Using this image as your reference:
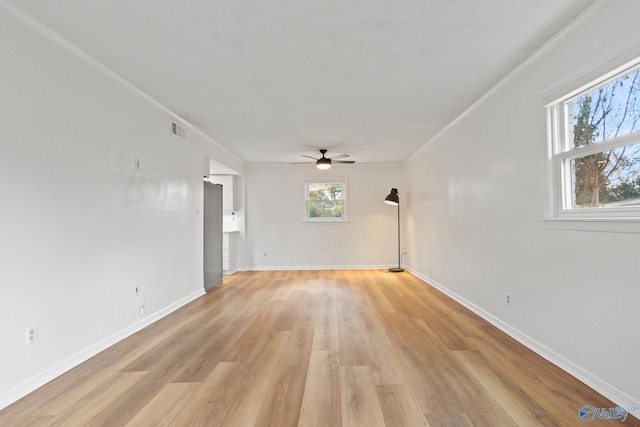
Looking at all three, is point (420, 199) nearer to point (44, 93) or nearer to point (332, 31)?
point (332, 31)

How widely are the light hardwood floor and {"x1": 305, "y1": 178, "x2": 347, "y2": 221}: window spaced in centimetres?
377

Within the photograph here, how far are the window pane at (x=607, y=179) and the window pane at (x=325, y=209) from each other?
519cm

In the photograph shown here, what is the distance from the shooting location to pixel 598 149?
6.76 ft

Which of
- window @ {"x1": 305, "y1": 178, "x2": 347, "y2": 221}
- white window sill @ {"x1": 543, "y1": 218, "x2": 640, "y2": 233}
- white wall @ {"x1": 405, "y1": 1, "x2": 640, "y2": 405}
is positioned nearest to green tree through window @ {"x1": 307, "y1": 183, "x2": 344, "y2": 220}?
window @ {"x1": 305, "y1": 178, "x2": 347, "y2": 221}

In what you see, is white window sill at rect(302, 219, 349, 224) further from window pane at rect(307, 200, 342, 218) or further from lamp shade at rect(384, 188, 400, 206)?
lamp shade at rect(384, 188, 400, 206)

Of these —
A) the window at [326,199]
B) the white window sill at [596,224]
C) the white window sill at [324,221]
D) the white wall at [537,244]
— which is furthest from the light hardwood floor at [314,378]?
the window at [326,199]

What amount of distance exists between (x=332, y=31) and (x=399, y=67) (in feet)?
2.65

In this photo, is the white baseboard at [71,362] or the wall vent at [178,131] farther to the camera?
the wall vent at [178,131]

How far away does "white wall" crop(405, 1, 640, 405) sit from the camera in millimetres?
1832

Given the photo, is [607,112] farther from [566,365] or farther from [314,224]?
[314,224]

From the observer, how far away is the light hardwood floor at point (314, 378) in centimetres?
177

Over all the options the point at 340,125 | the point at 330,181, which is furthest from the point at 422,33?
the point at 330,181

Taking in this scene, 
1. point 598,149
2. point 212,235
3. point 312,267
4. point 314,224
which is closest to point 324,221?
point 314,224

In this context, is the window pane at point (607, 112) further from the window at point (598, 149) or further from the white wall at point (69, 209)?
the white wall at point (69, 209)
